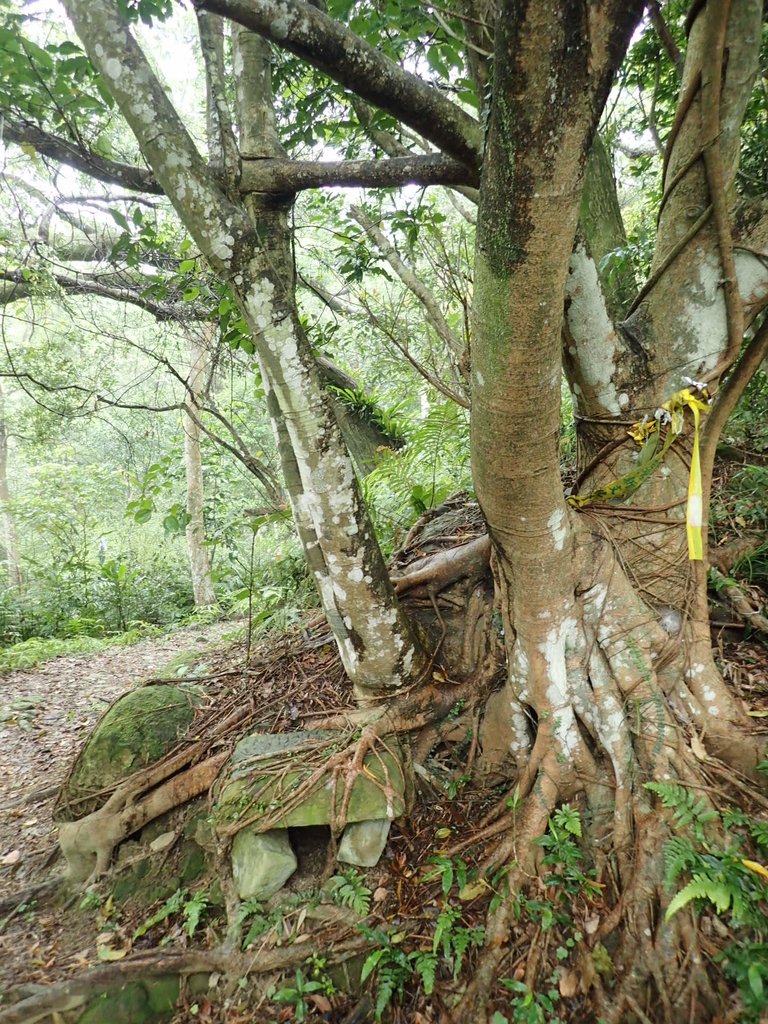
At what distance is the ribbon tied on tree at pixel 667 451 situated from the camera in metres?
2.43

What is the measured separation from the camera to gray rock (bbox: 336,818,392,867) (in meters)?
2.96

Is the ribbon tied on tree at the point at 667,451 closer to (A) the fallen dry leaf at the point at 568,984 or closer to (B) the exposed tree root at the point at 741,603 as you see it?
(B) the exposed tree root at the point at 741,603

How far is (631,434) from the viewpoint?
2.78m

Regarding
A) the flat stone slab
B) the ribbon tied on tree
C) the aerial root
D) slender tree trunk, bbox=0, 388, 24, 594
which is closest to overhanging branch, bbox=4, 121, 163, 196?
the ribbon tied on tree

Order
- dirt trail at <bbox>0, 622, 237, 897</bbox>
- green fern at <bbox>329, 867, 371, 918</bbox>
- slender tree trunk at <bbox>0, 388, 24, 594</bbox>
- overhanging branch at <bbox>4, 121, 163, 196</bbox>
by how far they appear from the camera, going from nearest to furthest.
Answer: green fern at <bbox>329, 867, 371, 918</bbox> < overhanging branch at <bbox>4, 121, 163, 196</bbox> < dirt trail at <bbox>0, 622, 237, 897</bbox> < slender tree trunk at <bbox>0, 388, 24, 594</bbox>

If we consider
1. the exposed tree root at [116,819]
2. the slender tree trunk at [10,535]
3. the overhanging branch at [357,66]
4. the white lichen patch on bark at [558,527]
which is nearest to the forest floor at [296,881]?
the exposed tree root at [116,819]

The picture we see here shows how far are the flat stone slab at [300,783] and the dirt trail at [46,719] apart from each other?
1671mm

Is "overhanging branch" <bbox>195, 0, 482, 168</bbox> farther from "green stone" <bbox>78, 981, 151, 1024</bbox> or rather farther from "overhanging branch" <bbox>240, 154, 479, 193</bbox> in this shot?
"green stone" <bbox>78, 981, 151, 1024</bbox>

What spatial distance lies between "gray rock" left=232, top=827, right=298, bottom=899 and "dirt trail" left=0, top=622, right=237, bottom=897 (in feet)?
5.43

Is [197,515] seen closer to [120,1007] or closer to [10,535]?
[10,535]

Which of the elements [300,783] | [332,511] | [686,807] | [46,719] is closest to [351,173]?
[332,511]

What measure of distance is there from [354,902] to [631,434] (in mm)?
2754

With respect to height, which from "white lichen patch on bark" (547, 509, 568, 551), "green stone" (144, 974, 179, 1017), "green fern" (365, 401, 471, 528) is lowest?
"green stone" (144, 974, 179, 1017)

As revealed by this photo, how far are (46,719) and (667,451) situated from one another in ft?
22.0
